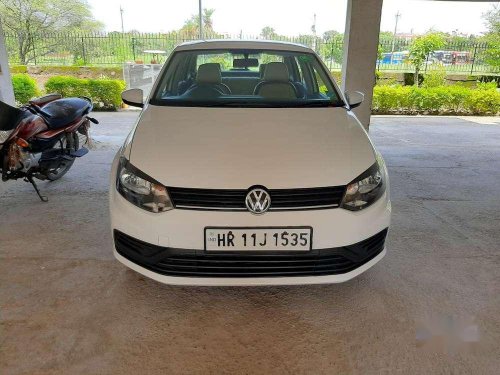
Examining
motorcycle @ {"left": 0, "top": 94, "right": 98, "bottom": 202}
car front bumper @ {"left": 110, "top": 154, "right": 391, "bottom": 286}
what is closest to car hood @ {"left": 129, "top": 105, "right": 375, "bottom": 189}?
car front bumper @ {"left": 110, "top": 154, "right": 391, "bottom": 286}

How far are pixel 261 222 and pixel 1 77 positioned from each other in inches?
223

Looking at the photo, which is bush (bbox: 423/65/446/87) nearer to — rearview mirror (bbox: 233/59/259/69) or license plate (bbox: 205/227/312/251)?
rearview mirror (bbox: 233/59/259/69)

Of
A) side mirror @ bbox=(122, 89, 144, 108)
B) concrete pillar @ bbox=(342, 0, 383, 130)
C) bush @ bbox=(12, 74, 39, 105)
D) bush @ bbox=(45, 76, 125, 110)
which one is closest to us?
side mirror @ bbox=(122, 89, 144, 108)

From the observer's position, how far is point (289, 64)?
12.6ft

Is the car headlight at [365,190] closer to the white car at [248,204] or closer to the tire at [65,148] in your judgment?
the white car at [248,204]

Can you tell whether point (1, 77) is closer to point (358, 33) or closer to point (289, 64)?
point (289, 64)

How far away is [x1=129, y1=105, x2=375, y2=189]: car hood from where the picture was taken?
6.66 ft

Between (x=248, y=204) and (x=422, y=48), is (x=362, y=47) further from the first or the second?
(x=422, y=48)

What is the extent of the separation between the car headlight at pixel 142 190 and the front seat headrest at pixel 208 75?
132 cm

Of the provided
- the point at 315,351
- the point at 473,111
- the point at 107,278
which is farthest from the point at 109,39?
the point at 315,351

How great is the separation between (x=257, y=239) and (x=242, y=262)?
15 cm

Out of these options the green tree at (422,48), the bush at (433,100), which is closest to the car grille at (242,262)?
the bush at (433,100)

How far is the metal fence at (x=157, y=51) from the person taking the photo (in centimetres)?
1512

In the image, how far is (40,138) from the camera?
384 centimetres
